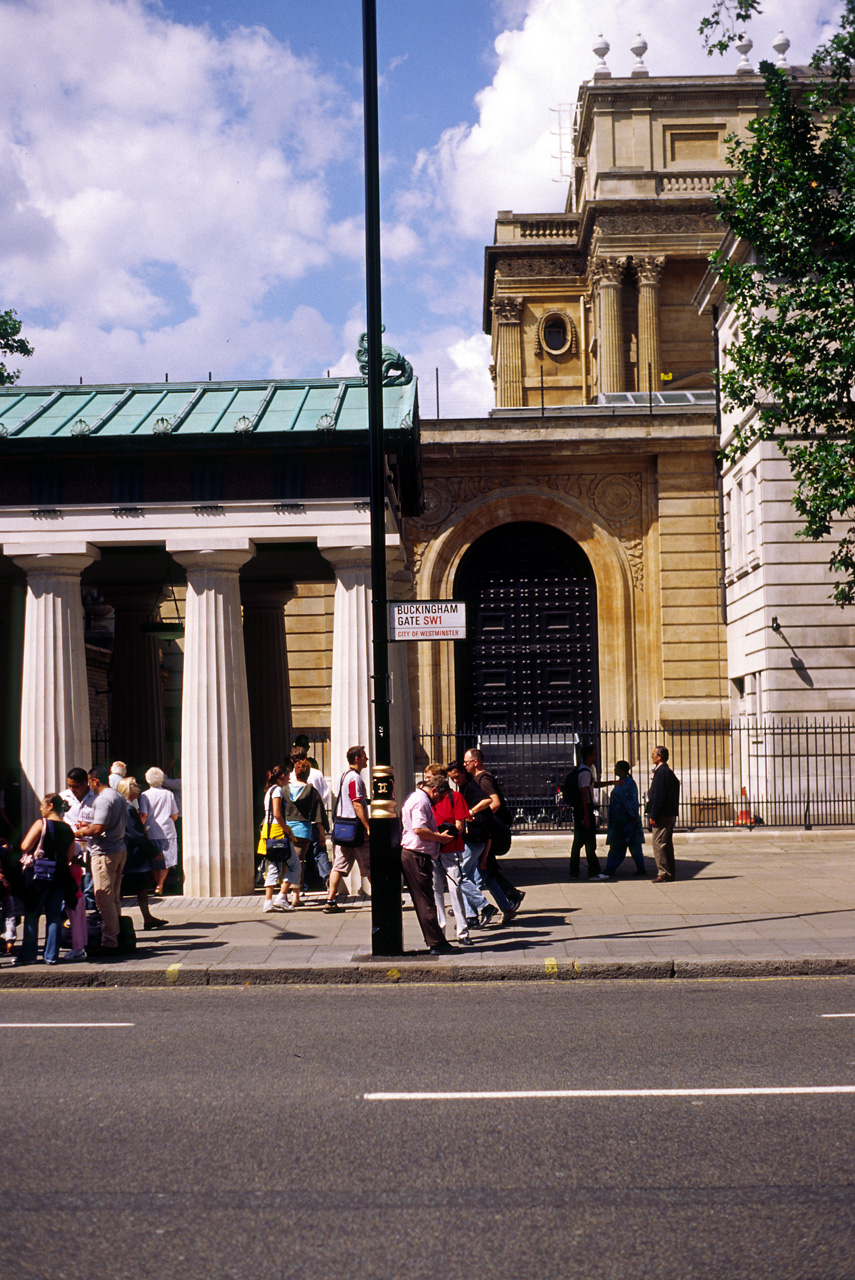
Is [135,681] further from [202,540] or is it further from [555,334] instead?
[555,334]

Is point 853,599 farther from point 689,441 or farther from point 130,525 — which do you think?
point 130,525

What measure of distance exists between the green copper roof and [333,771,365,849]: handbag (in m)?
5.12

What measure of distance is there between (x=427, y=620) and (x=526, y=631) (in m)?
19.9

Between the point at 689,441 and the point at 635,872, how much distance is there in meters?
13.7

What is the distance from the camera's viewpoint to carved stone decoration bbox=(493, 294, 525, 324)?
47.8 metres

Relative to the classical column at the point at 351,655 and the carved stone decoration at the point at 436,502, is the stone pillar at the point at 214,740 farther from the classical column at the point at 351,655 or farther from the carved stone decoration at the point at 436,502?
the carved stone decoration at the point at 436,502

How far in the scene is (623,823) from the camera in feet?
63.3

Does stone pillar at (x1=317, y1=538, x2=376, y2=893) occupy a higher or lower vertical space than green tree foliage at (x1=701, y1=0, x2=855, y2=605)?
lower

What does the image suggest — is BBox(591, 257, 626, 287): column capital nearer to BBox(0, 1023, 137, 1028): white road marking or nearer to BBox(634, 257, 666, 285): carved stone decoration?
BBox(634, 257, 666, 285): carved stone decoration

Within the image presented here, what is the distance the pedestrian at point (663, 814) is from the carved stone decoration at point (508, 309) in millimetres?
32245

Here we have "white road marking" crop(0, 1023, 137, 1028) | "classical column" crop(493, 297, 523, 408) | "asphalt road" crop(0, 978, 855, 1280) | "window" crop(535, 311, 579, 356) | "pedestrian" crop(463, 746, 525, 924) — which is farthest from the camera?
"classical column" crop(493, 297, 523, 408)

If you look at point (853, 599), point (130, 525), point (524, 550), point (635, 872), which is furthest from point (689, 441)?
point (130, 525)

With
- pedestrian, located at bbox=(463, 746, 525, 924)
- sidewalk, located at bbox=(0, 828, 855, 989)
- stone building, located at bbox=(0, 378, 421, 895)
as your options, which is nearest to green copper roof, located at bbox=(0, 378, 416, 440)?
stone building, located at bbox=(0, 378, 421, 895)

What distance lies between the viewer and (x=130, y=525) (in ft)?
55.1
